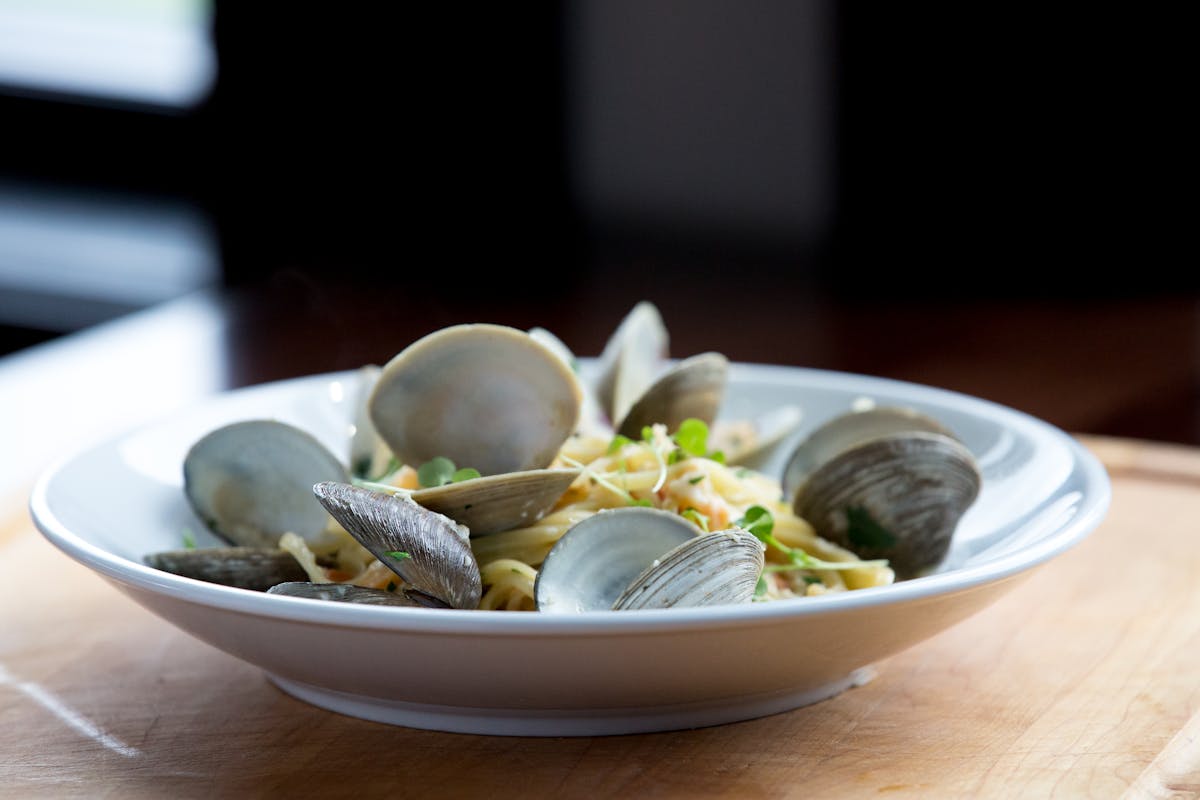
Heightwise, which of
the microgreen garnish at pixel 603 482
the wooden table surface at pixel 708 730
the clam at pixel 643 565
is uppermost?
the clam at pixel 643 565

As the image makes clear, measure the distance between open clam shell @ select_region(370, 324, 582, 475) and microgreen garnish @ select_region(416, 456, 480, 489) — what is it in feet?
0.11

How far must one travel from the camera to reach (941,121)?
5543 mm

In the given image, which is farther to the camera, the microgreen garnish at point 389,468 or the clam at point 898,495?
the microgreen garnish at point 389,468

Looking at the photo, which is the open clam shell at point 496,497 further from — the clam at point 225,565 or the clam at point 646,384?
the clam at point 646,384

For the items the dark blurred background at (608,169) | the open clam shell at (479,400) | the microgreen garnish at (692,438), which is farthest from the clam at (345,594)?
the dark blurred background at (608,169)

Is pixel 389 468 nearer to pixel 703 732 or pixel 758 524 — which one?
pixel 758 524

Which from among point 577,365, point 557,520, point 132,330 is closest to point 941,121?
point 132,330

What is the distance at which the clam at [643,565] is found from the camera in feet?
4.35

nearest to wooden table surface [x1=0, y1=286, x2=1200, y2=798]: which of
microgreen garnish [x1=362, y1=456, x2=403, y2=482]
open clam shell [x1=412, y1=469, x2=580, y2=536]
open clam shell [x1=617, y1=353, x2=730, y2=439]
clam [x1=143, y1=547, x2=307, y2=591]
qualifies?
clam [x1=143, y1=547, x2=307, y2=591]

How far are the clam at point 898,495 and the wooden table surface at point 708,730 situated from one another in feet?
0.41

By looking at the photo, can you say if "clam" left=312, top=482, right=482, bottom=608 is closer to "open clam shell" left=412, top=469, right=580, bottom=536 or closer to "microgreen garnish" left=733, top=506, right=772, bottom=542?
"open clam shell" left=412, top=469, right=580, bottom=536

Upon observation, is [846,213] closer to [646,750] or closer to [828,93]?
[828,93]

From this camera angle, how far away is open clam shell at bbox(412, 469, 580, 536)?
1477 mm

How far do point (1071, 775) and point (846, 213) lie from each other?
185 inches
